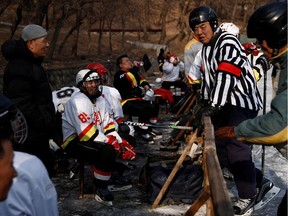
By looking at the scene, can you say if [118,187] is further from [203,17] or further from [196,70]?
[203,17]

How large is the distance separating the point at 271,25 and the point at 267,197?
270 centimetres

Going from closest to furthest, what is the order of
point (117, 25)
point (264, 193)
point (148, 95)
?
point (264, 193) < point (148, 95) < point (117, 25)

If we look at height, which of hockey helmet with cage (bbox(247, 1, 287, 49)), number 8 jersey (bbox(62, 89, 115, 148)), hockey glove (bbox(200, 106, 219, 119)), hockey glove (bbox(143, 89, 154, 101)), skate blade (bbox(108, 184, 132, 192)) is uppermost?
hockey helmet with cage (bbox(247, 1, 287, 49))

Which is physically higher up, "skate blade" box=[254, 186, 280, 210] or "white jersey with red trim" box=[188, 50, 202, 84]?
"white jersey with red trim" box=[188, 50, 202, 84]

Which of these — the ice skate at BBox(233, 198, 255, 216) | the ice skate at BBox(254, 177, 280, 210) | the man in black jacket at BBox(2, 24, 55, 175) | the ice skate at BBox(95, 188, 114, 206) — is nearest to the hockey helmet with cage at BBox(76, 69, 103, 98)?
the man in black jacket at BBox(2, 24, 55, 175)

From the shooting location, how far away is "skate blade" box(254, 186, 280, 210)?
4.83 meters

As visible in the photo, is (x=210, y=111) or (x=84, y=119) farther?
(x=84, y=119)

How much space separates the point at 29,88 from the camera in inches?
159

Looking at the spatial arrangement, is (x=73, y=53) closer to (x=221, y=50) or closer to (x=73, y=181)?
(x=73, y=181)

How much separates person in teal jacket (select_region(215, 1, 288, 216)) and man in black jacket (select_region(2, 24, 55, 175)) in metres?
1.79

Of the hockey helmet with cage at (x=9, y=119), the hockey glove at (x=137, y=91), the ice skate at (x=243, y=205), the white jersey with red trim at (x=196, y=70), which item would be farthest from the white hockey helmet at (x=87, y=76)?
the hockey glove at (x=137, y=91)

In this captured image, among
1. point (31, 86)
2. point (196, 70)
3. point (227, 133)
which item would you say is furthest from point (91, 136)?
point (227, 133)

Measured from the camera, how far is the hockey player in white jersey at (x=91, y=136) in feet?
16.6

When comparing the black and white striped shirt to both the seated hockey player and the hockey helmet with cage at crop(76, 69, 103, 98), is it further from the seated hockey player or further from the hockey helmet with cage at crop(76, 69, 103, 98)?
the seated hockey player
